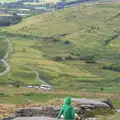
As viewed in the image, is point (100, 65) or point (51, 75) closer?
point (51, 75)

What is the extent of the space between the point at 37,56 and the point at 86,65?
87.5ft

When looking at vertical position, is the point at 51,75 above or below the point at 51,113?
→ below

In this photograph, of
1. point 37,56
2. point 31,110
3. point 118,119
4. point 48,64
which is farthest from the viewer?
point 37,56

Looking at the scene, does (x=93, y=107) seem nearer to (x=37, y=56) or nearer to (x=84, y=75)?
(x=84, y=75)

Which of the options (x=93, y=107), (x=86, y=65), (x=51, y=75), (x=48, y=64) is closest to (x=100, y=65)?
(x=86, y=65)

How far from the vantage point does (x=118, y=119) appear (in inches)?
1148

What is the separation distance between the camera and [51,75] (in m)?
149

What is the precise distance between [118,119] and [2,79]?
4058 inches

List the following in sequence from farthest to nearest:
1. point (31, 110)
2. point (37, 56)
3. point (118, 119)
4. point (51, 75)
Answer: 1. point (37, 56)
2. point (51, 75)
3. point (31, 110)
4. point (118, 119)

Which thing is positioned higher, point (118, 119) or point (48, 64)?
point (118, 119)

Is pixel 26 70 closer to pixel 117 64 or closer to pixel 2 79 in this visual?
pixel 2 79

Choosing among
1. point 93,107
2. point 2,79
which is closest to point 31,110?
point 93,107

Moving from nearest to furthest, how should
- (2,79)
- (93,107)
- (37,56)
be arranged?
(93,107), (2,79), (37,56)

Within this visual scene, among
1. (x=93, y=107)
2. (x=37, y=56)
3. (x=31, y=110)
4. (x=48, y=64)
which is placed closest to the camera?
(x=31, y=110)
